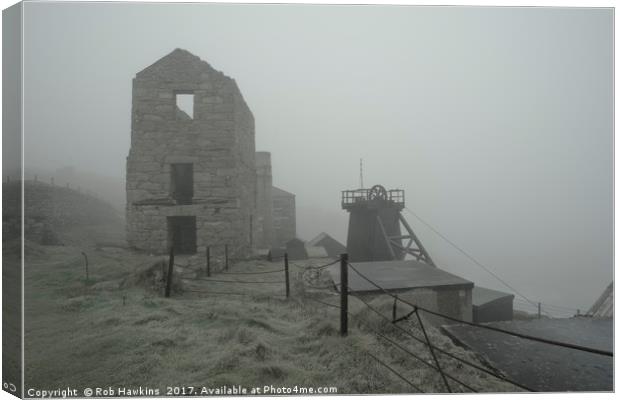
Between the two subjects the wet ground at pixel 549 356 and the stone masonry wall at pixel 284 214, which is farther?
the stone masonry wall at pixel 284 214

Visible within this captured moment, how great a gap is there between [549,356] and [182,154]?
31.7 feet

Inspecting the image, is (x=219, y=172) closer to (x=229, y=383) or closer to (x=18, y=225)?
(x=18, y=225)

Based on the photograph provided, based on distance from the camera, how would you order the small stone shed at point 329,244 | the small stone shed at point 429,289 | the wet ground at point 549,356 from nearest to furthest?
the wet ground at point 549,356 < the small stone shed at point 429,289 < the small stone shed at point 329,244

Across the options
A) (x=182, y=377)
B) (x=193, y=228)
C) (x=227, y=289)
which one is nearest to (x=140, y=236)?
(x=193, y=228)

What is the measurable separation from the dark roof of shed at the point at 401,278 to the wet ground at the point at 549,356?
2.00 meters

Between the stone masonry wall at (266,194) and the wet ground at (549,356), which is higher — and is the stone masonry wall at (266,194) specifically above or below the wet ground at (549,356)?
above

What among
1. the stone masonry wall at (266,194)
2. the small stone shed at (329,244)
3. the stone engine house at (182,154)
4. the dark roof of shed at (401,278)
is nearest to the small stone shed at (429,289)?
the dark roof of shed at (401,278)

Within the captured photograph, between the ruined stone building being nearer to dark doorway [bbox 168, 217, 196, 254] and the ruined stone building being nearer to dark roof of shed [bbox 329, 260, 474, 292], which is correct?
dark doorway [bbox 168, 217, 196, 254]

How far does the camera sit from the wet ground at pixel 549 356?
11.6 ft

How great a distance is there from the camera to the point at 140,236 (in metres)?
9.98

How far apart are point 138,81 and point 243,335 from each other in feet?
28.4

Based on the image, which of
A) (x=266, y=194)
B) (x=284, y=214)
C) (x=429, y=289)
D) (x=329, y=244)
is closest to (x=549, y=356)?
(x=429, y=289)

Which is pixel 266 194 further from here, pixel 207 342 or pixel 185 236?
pixel 207 342

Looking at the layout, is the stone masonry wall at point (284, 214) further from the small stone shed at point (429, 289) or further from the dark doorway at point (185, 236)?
the small stone shed at point (429, 289)
